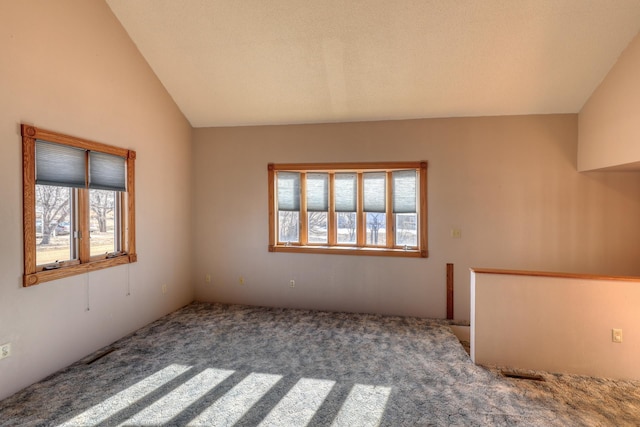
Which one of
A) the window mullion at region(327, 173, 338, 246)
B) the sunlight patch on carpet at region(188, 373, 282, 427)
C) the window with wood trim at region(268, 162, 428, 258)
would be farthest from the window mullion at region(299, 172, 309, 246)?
the sunlight patch on carpet at region(188, 373, 282, 427)

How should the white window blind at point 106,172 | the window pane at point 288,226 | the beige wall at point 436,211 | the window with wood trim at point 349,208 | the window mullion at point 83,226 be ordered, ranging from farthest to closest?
the window pane at point 288,226 < the window with wood trim at point 349,208 < the beige wall at point 436,211 < the white window blind at point 106,172 < the window mullion at point 83,226

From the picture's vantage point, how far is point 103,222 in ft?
12.1

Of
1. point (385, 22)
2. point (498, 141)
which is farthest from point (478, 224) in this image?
point (385, 22)

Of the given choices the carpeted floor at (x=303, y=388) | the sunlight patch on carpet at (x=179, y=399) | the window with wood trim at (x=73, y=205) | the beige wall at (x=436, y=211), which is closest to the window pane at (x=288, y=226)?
the beige wall at (x=436, y=211)

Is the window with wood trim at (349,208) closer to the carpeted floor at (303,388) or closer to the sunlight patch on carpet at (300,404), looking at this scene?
the carpeted floor at (303,388)

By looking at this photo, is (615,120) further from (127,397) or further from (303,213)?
(127,397)

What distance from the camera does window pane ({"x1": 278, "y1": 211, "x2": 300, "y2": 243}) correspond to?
203 inches

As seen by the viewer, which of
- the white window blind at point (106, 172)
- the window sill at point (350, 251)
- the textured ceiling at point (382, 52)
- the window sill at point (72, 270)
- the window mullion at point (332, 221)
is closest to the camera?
the window sill at point (72, 270)

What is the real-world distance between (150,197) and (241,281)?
184 centimetres

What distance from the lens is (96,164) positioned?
3.49 meters

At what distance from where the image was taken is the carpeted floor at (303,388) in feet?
7.84

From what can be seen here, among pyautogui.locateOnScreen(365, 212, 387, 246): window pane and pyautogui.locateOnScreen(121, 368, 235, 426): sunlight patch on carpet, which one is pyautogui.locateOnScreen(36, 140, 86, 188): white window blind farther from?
pyautogui.locateOnScreen(365, 212, 387, 246): window pane

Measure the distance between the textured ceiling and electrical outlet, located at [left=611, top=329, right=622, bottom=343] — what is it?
2742mm

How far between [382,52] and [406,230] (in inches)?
97.3
